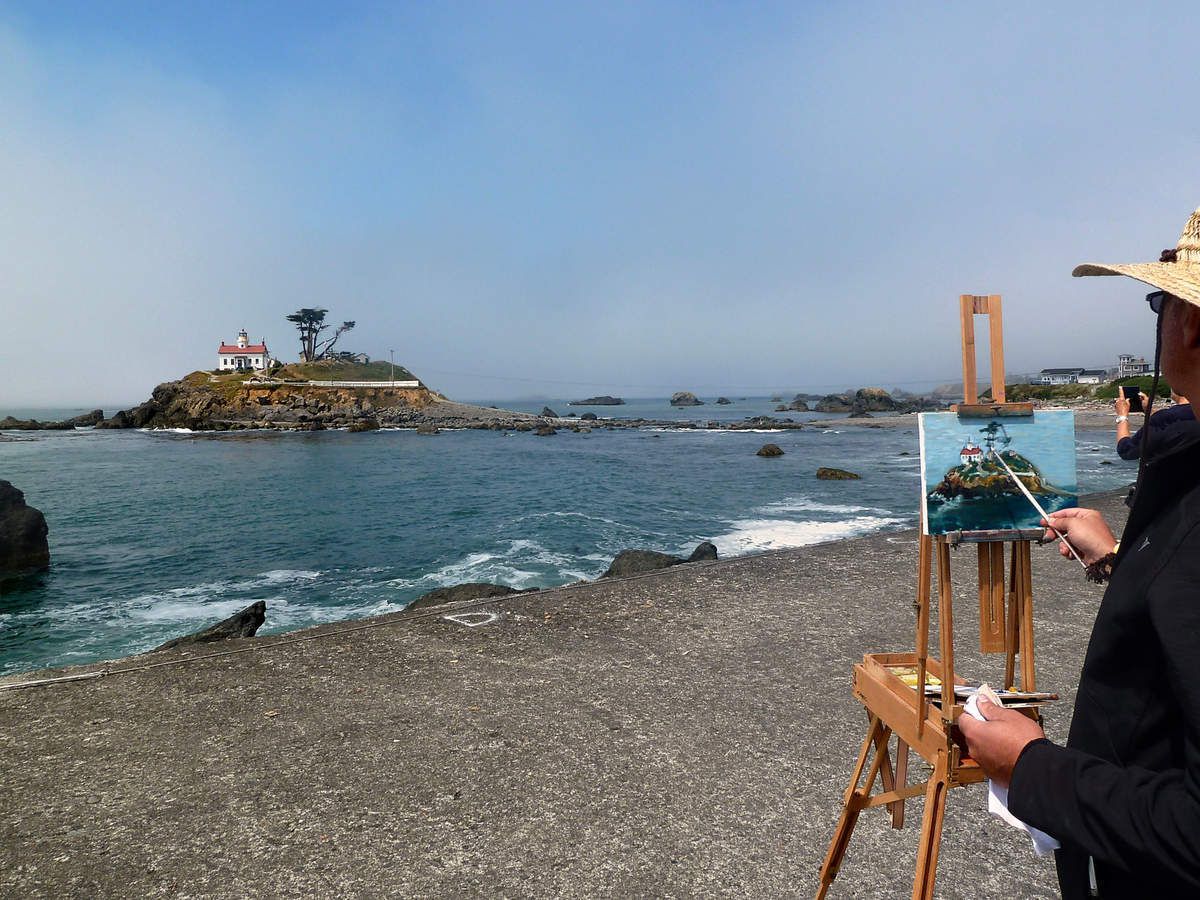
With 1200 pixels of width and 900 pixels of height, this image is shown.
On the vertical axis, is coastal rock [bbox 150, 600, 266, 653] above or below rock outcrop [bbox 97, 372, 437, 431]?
below

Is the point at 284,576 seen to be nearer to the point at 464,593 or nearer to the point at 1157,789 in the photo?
the point at 464,593

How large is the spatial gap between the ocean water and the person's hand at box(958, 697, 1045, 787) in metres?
12.2

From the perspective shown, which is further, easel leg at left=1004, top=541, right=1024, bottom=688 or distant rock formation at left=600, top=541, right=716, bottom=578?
distant rock formation at left=600, top=541, right=716, bottom=578

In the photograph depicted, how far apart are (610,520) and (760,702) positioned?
58.1ft

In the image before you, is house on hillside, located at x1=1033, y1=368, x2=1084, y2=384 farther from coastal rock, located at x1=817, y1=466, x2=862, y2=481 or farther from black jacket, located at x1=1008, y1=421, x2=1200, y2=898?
black jacket, located at x1=1008, y1=421, x2=1200, y2=898

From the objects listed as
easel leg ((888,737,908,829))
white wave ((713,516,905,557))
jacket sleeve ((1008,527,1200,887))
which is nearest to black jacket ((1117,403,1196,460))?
easel leg ((888,737,908,829))

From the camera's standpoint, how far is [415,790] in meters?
3.76

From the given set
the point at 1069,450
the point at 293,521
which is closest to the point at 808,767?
the point at 1069,450

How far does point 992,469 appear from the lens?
9.00 feet

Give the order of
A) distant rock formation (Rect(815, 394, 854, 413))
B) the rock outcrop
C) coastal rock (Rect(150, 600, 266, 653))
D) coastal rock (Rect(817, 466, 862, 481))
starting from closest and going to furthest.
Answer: coastal rock (Rect(150, 600, 266, 653)) → coastal rock (Rect(817, 466, 862, 481)) → the rock outcrop → distant rock formation (Rect(815, 394, 854, 413))

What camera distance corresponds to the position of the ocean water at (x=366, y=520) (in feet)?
45.6

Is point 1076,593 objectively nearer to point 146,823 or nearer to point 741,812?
point 741,812

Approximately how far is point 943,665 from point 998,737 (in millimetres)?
949

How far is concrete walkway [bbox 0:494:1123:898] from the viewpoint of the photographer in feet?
10.3
